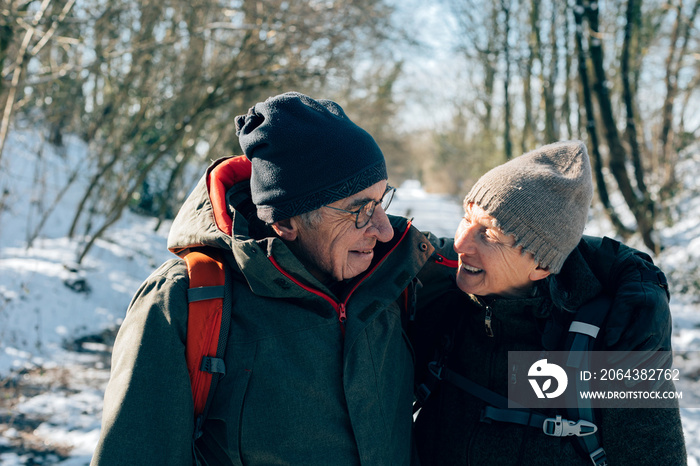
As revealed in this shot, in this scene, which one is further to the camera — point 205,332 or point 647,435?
point 647,435

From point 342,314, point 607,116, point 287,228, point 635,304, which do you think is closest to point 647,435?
point 635,304

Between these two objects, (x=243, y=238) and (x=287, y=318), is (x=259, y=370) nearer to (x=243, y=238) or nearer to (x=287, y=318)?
(x=287, y=318)

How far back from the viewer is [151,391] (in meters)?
1.40

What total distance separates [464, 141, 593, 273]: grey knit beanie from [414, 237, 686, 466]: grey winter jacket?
0.12 metres

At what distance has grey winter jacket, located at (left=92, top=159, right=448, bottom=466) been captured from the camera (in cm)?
142

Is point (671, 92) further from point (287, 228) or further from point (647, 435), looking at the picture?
point (287, 228)

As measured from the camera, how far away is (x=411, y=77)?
1989cm

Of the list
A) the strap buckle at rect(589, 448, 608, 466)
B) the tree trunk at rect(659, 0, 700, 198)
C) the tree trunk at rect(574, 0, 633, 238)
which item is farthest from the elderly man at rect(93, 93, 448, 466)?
the tree trunk at rect(659, 0, 700, 198)

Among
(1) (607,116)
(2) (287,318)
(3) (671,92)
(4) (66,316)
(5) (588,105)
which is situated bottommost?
(4) (66,316)

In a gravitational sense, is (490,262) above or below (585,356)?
above

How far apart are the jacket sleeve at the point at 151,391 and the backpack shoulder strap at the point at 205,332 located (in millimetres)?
28

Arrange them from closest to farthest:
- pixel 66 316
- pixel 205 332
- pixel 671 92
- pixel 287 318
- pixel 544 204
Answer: pixel 205 332
pixel 287 318
pixel 544 204
pixel 66 316
pixel 671 92

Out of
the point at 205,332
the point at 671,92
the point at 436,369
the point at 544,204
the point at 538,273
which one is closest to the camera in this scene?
the point at 205,332

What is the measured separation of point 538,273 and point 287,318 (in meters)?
0.92
